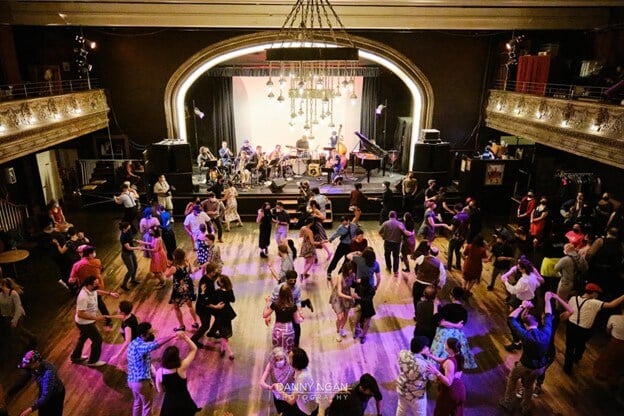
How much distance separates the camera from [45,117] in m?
9.20

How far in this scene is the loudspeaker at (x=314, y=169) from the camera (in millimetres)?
13281

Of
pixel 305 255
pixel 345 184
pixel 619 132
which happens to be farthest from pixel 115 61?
pixel 619 132

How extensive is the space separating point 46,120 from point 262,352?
275 inches

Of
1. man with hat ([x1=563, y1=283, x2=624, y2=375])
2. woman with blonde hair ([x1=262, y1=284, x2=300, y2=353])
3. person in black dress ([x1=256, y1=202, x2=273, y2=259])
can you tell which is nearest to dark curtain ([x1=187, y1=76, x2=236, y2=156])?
person in black dress ([x1=256, y1=202, x2=273, y2=259])

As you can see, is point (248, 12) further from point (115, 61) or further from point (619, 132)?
point (619, 132)

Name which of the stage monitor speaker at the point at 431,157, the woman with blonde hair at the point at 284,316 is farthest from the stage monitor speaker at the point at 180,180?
the woman with blonde hair at the point at 284,316

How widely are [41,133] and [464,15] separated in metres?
10.1

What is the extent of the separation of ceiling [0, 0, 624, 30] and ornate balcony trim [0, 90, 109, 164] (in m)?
1.99

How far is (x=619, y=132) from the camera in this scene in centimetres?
727

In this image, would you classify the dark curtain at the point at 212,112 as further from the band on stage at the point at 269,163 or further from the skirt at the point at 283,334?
the skirt at the point at 283,334

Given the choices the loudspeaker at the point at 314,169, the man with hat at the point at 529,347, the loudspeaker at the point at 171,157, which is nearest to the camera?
the man with hat at the point at 529,347

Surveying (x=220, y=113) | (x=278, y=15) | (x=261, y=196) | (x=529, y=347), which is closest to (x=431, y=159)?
(x=261, y=196)

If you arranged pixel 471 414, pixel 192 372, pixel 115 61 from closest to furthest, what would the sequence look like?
pixel 471 414, pixel 192 372, pixel 115 61

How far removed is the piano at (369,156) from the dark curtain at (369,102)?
1.60m
